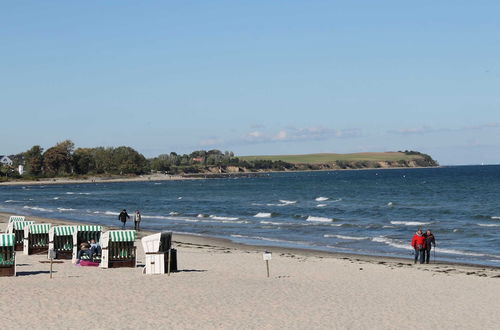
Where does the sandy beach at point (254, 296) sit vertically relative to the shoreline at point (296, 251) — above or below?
above

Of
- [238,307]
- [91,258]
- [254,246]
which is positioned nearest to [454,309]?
[238,307]

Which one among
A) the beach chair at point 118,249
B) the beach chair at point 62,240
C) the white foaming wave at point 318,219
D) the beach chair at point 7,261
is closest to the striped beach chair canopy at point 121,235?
the beach chair at point 118,249

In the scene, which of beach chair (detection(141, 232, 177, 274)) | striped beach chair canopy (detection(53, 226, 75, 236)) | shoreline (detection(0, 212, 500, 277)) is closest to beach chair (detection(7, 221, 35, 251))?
striped beach chair canopy (detection(53, 226, 75, 236))

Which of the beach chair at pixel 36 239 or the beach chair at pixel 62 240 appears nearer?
the beach chair at pixel 62 240

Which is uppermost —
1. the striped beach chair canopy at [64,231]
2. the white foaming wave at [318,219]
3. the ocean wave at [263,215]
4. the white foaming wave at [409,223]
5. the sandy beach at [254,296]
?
the striped beach chair canopy at [64,231]

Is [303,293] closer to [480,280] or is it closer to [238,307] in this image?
[238,307]

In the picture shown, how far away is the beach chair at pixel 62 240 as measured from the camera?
26.2m

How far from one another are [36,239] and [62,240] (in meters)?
2.30

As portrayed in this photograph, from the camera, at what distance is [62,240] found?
26.4 meters

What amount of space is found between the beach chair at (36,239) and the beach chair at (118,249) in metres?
5.72

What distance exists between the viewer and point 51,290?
18.6 metres

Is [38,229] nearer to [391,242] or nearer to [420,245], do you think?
[420,245]

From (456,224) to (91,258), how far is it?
99.1 ft

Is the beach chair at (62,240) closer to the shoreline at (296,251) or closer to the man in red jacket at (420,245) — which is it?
the shoreline at (296,251)
